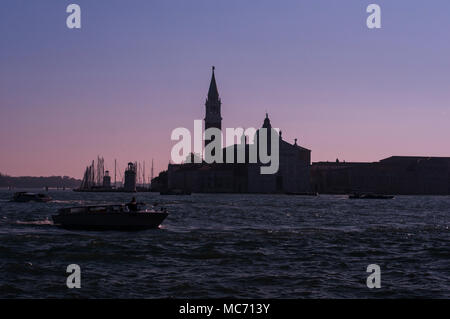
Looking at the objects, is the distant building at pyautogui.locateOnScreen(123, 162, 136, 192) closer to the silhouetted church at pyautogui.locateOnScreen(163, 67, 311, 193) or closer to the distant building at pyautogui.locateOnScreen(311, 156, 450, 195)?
the silhouetted church at pyautogui.locateOnScreen(163, 67, 311, 193)

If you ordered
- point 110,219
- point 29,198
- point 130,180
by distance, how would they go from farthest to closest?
point 130,180, point 29,198, point 110,219

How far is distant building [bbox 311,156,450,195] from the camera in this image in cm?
14800

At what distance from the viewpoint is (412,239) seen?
27.7 meters

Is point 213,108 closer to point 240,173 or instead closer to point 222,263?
point 240,173

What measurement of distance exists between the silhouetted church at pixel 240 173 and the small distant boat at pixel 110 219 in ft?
361

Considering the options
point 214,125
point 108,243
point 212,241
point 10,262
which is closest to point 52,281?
point 10,262

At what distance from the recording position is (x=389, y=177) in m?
149

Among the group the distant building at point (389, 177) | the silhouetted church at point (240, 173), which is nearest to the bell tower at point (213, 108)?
the silhouetted church at point (240, 173)

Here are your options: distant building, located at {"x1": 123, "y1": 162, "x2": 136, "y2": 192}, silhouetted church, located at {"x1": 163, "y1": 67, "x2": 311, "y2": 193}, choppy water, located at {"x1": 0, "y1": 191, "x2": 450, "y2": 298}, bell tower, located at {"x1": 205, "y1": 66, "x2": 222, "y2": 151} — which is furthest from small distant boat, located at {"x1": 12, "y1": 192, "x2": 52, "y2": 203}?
distant building, located at {"x1": 123, "y1": 162, "x2": 136, "y2": 192}

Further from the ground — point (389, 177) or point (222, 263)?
point (389, 177)

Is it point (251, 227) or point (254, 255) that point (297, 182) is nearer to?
point (251, 227)

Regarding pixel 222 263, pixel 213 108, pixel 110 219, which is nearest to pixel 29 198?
pixel 110 219

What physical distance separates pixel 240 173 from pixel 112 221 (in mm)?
118321

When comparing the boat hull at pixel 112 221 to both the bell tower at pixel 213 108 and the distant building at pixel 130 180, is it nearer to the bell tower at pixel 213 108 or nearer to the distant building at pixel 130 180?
the bell tower at pixel 213 108
